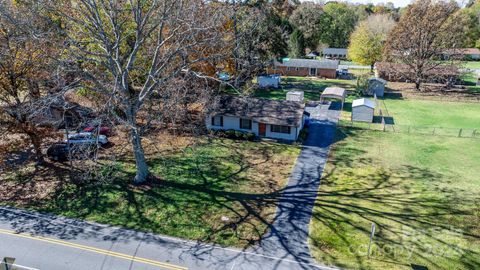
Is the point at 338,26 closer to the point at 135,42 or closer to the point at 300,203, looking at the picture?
the point at 135,42

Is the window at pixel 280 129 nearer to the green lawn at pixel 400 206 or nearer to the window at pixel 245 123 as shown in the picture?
the window at pixel 245 123

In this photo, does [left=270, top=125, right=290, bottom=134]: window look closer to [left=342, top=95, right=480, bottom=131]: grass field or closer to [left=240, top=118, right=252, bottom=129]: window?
[left=240, top=118, right=252, bottom=129]: window

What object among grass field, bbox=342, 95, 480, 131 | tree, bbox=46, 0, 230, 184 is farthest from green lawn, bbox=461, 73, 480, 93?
tree, bbox=46, 0, 230, 184

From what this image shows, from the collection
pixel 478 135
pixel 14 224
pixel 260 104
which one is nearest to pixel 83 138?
pixel 14 224

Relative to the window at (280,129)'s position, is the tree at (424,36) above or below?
above

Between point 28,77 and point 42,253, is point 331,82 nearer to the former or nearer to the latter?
point 28,77

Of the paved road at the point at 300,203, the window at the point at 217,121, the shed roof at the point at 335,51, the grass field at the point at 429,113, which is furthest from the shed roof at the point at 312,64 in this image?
the window at the point at 217,121
